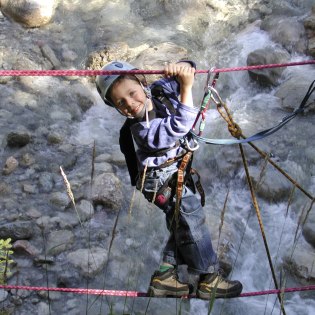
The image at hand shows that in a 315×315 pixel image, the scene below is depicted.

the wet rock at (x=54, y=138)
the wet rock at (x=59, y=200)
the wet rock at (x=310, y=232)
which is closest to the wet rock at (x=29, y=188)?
the wet rock at (x=59, y=200)

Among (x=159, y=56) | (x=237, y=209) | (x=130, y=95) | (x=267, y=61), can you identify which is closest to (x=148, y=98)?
(x=130, y=95)

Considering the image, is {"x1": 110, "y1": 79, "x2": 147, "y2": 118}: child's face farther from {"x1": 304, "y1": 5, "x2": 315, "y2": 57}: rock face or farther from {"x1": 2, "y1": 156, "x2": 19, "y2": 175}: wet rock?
{"x1": 304, "y1": 5, "x2": 315, "y2": 57}: rock face

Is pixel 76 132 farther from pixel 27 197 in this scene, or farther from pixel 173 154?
pixel 173 154

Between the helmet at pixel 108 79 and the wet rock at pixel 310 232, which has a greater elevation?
the helmet at pixel 108 79

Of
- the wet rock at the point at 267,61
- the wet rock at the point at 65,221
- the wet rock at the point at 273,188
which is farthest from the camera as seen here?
the wet rock at the point at 267,61

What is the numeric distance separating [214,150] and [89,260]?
1.98m

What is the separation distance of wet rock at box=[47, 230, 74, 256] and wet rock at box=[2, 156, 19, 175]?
91cm

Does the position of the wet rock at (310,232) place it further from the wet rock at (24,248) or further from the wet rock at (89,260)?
the wet rock at (24,248)

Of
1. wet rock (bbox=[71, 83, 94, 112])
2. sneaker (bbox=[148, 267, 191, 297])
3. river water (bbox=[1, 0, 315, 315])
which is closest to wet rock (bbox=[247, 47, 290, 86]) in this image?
river water (bbox=[1, 0, 315, 315])

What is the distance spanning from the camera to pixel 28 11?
6.21 m

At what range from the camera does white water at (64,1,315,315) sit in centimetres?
333

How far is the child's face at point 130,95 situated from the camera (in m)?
2.17

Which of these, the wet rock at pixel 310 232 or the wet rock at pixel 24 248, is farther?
the wet rock at pixel 310 232

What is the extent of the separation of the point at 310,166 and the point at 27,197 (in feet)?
8.40
